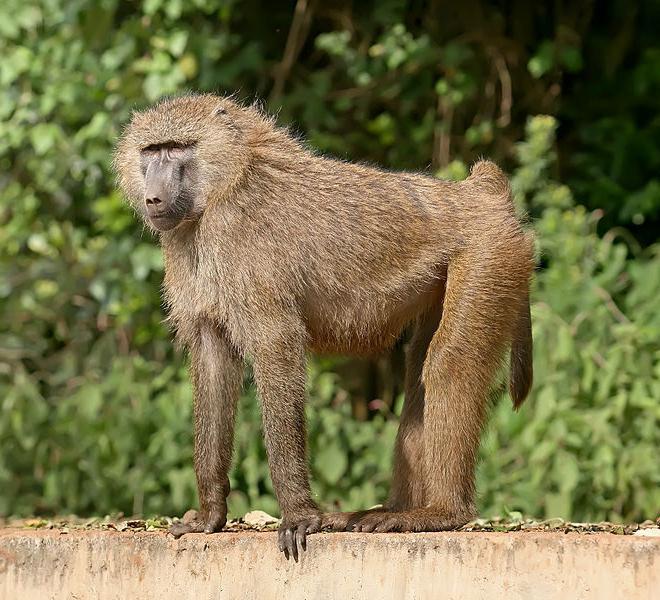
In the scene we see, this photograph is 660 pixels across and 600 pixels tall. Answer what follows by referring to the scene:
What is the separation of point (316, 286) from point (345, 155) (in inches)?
173

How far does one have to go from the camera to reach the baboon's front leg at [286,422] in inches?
202

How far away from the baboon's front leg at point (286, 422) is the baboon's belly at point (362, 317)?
33cm

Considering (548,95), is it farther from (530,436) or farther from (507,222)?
(507,222)

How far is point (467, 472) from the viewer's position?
5.35m

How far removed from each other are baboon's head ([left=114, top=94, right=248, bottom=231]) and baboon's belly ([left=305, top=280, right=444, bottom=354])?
2.04 feet

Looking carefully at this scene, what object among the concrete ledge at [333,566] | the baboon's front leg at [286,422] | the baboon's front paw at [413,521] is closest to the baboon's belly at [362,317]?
the baboon's front leg at [286,422]

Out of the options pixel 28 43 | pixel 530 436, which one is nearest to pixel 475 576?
pixel 530 436

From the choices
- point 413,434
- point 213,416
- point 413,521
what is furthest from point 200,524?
point 413,434

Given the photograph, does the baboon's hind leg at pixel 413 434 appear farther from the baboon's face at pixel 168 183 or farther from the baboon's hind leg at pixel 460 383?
the baboon's face at pixel 168 183

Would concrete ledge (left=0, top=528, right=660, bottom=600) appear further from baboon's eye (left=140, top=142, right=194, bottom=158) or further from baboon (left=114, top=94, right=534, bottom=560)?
baboon's eye (left=140, top=142, right=194, bottom=158)

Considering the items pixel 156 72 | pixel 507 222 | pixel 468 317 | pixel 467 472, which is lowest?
pixel 467 472

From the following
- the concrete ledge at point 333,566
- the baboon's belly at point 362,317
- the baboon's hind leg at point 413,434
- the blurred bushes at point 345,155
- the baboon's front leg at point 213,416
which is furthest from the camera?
the blurred bushes at point 345,155

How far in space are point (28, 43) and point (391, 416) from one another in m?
3.51

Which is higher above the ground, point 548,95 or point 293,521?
point 548,95
